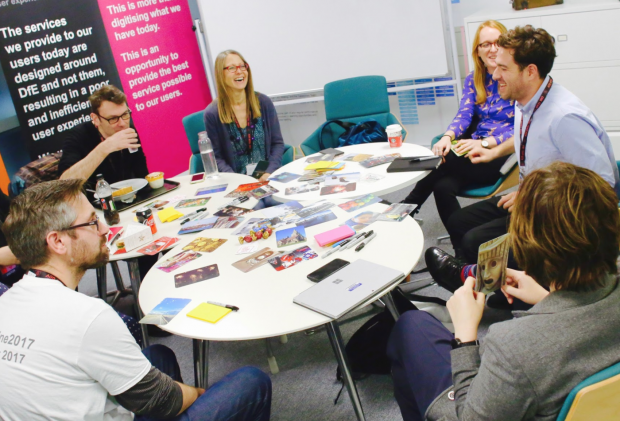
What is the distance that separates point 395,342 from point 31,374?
1066mm

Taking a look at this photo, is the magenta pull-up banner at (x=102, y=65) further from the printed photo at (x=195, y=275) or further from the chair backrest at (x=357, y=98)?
the printed photo at (x=195, y=275)

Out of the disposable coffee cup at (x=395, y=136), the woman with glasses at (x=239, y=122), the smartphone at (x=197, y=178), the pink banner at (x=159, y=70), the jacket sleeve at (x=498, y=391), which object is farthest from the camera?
the pink banner at (x=159, y=70)

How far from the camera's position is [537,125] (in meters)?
2.25

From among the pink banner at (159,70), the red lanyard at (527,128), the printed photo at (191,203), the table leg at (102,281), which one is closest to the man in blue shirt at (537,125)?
the red lanyard at (527,128)

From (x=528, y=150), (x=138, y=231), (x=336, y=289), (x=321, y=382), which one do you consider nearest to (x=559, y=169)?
(x=336, y=289)

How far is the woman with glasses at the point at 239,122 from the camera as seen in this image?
3412 mm

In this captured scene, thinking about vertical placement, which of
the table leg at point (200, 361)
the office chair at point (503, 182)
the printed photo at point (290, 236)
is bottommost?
the table leg at point (200, 361)

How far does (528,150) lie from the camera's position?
232 centimetres

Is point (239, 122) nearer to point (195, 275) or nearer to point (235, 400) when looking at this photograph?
point (195, 275)

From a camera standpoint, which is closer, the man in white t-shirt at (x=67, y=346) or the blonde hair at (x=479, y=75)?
the man in white t-shirt at (x=67, y=346)

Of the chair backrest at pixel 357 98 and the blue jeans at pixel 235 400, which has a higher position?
the chair backrest at pixel 357 98

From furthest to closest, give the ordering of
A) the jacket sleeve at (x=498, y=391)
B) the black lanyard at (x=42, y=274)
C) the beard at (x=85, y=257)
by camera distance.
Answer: the beard at (x=85, y=257) → the black lanyard at (x=42, y=274) → the jacket sleeve at (x=498, y=391)

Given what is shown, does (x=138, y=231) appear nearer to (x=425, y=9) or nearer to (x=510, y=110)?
(x=510, y=110)

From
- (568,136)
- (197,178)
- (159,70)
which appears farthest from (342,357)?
(159,70)
